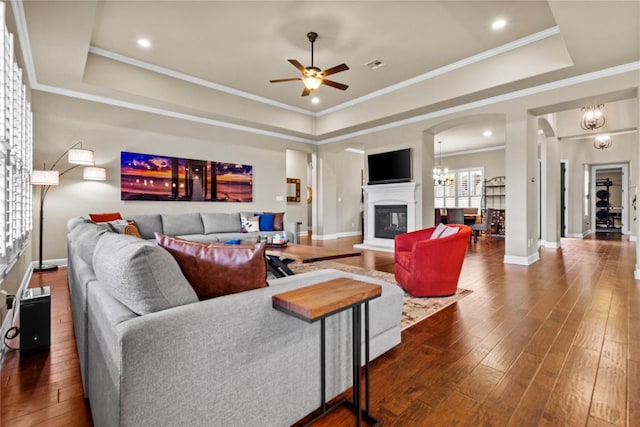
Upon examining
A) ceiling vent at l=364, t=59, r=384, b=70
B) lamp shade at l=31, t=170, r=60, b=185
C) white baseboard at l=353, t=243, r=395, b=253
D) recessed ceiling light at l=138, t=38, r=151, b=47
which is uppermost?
recessed ceiling light at l=138, t=38, r=151, b=47

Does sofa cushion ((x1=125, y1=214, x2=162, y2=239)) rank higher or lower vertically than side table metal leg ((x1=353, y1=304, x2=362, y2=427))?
higher

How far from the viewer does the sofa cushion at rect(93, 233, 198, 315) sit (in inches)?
39.6

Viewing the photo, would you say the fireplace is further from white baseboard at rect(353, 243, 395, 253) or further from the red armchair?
the red armchair

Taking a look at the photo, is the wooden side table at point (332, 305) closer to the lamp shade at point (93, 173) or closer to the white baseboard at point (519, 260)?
the white baseboard at point (519, 260)

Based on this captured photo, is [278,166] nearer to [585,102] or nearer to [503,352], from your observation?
[585,102]

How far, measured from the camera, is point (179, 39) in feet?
13.9

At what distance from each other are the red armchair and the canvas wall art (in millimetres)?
4657

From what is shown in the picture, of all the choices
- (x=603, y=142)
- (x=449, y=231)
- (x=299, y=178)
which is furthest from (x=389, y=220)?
(x=603, y=142)

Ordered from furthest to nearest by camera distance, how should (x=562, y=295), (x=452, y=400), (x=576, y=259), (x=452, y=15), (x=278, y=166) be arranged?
(x=278, y=166), (x=576, y=259), (x=452, y=15), (x=562, y=295), (x=452, y=400)

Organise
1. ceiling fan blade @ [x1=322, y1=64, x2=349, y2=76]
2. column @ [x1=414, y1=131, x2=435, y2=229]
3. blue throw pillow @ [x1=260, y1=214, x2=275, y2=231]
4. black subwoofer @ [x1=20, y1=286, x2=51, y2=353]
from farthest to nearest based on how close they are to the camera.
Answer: column @ [x1=414, y1=131, x2=435, y2=229]
blue throw pillow @ [x1=260, y1=214, x2=275, y2=231]
ceiling fan blade @ [x1=322, y1=64, x2=349, y2=76]
black subwoofer @ [x1=20, y1=286, x2=51, y2=353]

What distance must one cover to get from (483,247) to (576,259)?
1721 mm

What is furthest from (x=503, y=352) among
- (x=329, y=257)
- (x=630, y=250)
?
(x=630, y=250)

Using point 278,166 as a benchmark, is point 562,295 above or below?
below

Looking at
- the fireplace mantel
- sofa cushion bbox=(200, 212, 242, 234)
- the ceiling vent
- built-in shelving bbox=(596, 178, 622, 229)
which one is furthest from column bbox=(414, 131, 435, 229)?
built-in shelving bbox=(596, 178, 622, 229)
